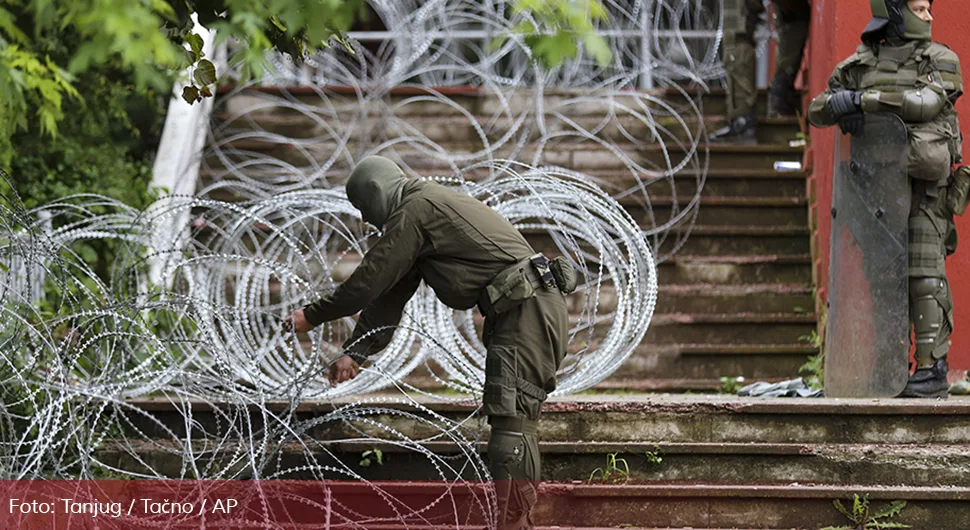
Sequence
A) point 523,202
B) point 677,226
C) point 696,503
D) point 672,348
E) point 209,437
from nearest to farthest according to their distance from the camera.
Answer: point 696,503
point 209,437
point 523,202
point 672,348
point 677,226

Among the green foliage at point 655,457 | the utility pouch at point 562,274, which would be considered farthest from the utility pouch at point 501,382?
the green foliage at point 655,457

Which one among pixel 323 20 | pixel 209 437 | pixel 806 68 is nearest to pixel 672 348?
pixel 806 68

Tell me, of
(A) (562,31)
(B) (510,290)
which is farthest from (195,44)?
(A) (562,31)

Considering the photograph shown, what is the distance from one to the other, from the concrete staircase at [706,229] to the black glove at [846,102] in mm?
2041

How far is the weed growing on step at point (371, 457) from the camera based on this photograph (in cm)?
620

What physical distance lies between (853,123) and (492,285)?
253cm

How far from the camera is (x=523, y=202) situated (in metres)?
6.95

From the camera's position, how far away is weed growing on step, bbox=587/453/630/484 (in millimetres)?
5980

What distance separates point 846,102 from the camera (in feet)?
22.4

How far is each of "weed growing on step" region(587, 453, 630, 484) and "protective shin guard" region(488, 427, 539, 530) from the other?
0.68 metres

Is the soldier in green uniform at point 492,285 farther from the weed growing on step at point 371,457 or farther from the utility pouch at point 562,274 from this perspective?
the weed growing on step at point 371,457

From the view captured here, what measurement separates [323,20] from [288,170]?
624 cm

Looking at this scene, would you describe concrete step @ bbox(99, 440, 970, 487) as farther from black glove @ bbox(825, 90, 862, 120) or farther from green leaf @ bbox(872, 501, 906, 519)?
black glove @ bbox(825, 90, 862, 120)

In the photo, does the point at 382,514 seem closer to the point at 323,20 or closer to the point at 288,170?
the point at 323,20
